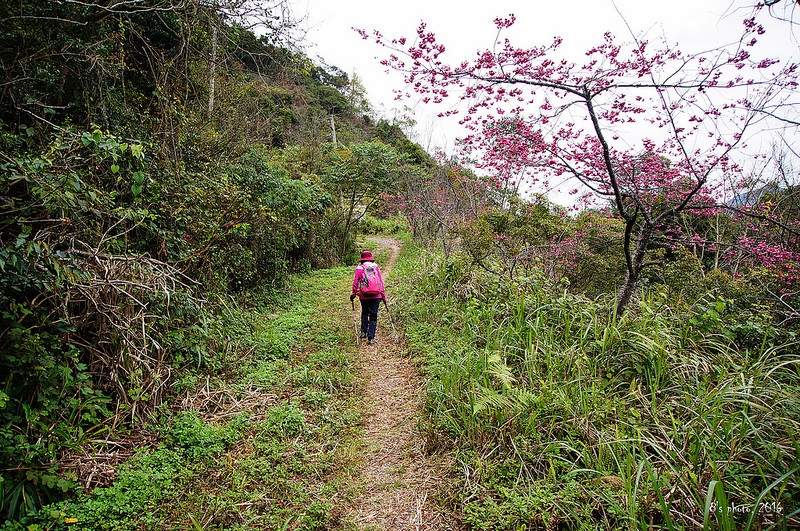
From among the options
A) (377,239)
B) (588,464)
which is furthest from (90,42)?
(377,239)

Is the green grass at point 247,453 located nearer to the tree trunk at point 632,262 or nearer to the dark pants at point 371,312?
the dark pants at point 371,312

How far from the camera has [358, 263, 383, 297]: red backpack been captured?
5.67 meters

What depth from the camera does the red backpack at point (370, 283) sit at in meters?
5.67

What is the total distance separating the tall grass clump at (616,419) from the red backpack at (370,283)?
1.59 meters

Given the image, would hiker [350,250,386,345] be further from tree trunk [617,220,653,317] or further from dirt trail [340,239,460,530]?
tree trunk [617,220,653,317]

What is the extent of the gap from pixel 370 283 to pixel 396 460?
293cm

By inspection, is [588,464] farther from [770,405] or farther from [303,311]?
[303,311]

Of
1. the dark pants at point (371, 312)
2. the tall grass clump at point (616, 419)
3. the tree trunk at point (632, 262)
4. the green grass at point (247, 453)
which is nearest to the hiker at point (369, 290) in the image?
the dark pants at point (371, 312)

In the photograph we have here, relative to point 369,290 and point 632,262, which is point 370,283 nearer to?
point 369,290

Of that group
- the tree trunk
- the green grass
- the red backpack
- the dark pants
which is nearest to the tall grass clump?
the tree trunk

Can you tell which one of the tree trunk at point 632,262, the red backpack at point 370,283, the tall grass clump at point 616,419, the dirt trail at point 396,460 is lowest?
the dirt trail at point 396,460

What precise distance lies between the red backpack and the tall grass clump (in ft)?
5.22

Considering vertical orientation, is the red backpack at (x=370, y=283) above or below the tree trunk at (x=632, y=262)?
below

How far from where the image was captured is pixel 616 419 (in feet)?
9.34
